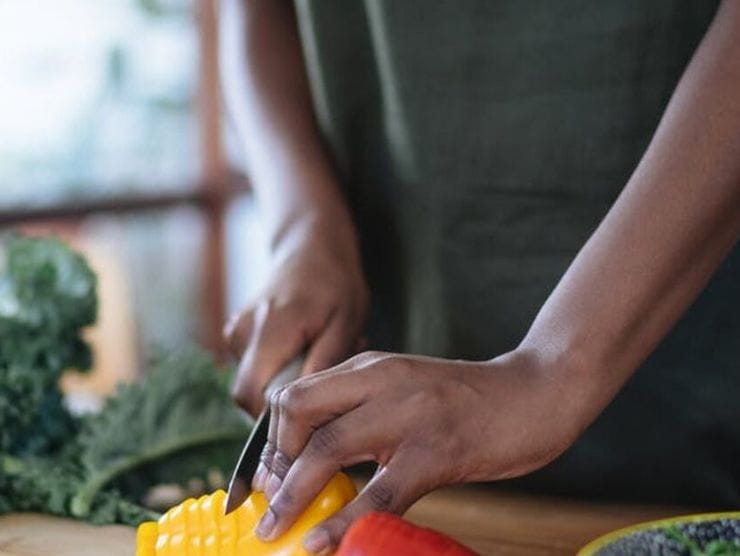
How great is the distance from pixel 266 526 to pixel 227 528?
0.13 ft

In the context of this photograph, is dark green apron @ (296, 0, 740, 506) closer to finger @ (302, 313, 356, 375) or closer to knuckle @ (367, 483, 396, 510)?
finger @ (302, 313, 356, 375)

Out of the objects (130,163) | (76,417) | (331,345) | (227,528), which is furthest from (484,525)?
(130,163)

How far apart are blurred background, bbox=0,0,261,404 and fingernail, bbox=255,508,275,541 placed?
7.94 ft

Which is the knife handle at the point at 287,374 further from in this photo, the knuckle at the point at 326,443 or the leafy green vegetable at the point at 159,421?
the knuckle at the point at 326,443

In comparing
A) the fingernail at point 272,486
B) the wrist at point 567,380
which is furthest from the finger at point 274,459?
the wrist at point 567,380

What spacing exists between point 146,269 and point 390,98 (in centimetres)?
280

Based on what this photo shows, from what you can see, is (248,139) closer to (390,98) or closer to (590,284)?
(390,98)

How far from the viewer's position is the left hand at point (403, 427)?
824mm

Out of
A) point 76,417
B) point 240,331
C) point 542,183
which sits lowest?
point 76,417

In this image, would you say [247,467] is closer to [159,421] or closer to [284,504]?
[284,504]

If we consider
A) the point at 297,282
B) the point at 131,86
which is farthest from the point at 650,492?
the point at 131,86

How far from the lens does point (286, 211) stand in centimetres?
124

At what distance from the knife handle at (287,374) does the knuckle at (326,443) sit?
25 centimetres

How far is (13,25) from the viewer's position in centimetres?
333
